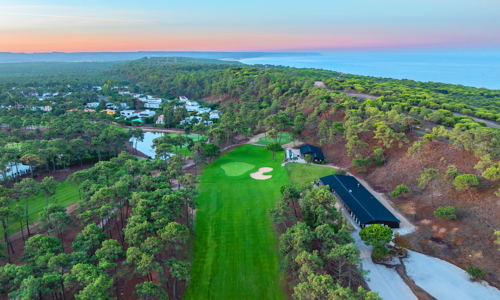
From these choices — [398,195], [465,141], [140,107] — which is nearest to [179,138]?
[398,195]

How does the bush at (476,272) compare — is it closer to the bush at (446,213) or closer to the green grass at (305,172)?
the bush at (446,213)

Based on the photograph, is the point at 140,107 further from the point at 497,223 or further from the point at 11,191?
the point at 497,223

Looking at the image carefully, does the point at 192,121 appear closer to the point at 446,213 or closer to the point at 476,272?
the point at 446,213

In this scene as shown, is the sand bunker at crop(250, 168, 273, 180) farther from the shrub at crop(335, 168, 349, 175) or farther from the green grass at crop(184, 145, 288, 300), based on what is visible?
the shrub at crop(335, 168, 349, 175)

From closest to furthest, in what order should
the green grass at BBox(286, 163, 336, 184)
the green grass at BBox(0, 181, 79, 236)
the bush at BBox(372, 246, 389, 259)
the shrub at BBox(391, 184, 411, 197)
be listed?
the bush at BBox(372, 246, 389, 259), the green grass at BBox(0, 181, 79, 236), the shrub at BBox(391, 184, 411, 197), the green grass at BBox(286, 163, 336, 184)

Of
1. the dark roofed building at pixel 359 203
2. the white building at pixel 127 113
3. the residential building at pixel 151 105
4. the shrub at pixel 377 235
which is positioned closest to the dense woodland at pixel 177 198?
the shrub at pixel 377 235

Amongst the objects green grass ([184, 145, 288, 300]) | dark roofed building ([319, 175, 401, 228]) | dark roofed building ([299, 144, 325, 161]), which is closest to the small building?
green grass ([184, 145, 288, 300])
